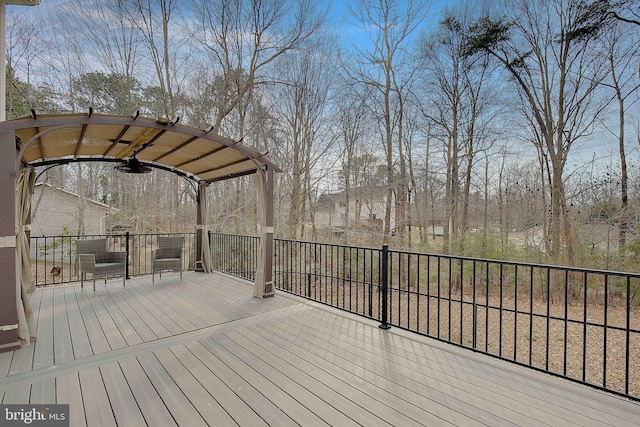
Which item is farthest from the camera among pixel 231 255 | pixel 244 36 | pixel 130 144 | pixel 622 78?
pixel 244 36

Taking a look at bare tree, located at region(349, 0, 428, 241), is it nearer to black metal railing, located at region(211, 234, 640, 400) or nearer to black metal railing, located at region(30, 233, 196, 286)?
black metal railing, located at region(211, 234, 640, 400)

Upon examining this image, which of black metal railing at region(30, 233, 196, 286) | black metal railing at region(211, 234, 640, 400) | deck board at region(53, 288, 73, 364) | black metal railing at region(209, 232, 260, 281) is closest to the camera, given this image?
deck board at region(53, 288, 73, 364)

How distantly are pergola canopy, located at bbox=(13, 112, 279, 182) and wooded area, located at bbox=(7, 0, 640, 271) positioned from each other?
87.0 inches

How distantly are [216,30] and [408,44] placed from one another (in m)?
6.33

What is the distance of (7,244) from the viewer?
2.82 metres

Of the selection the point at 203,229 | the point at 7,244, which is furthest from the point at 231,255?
the point at 7,244

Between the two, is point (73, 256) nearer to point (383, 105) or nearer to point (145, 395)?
point (145, 395)

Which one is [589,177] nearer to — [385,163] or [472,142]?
[472,142]

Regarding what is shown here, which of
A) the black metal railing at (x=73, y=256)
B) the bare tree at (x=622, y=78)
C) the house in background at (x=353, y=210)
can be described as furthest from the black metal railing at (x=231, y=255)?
the bare tree at (x=622, y=78)

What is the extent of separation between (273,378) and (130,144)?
13.7ft

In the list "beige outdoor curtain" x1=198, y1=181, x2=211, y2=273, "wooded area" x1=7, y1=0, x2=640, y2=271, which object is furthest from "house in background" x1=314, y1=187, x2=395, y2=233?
"beige outdoor curtain" x1=198, y1=181, x2=211, y2=273

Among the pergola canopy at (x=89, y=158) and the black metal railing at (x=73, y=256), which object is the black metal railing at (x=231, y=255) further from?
the pergola canopy at (x=89, y=158)

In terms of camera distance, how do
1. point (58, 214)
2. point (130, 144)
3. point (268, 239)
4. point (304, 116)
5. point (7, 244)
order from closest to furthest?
1. point (7, 244)
2. point (130, 144)
3. point (268, 239)
4. point (304, 116)
5. point (58, 214)

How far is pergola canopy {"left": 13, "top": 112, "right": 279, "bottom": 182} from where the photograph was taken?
3.26 metres
